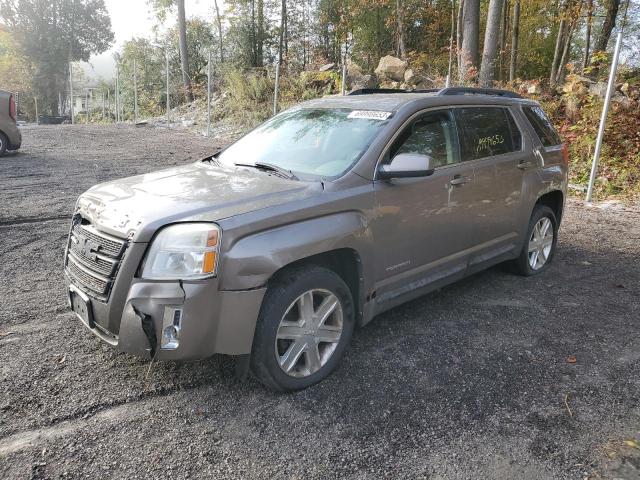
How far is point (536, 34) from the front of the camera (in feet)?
85.0

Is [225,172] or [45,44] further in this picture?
[45,44]

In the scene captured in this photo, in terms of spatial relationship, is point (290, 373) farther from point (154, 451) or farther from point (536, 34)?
point (536, 34)

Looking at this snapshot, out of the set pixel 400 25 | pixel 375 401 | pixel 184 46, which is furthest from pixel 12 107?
pixel 400 25

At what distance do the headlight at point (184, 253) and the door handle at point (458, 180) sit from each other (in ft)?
6.82

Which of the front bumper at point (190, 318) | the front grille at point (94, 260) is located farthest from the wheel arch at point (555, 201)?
the front grille at point (94, 260)

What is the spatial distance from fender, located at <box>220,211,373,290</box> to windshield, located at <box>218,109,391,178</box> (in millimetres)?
414

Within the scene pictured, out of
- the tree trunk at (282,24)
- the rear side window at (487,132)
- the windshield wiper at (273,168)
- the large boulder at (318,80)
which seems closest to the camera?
the windshield wiper at (273,168)

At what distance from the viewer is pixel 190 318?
8.76ft

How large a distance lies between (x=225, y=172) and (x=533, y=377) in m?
2.54

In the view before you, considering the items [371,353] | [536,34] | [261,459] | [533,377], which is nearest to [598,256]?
[533,377]

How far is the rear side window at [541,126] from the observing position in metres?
5.18

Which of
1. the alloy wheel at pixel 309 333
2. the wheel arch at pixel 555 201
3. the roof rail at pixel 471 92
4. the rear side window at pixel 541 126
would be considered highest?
the roof rail at pixel 471 92

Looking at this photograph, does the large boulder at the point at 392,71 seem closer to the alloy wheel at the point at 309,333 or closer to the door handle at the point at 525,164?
the door handle at the point at 525,164

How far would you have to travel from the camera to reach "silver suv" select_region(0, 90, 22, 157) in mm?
11742
